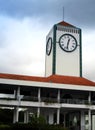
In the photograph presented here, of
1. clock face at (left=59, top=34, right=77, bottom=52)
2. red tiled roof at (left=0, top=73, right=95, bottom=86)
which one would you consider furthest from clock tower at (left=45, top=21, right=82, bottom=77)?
red tiled roof at (left=0, top=73, right=95, bottom=86)

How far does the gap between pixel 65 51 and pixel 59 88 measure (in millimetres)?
11696

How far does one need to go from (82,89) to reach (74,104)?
2.37 m

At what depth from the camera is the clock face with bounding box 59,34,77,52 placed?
174ft

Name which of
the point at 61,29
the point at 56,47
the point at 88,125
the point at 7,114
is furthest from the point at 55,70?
the point at 7,114

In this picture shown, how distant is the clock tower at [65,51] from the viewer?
5231cm

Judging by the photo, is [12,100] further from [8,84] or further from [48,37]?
[48,37]

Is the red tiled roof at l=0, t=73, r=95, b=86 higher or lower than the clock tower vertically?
lower

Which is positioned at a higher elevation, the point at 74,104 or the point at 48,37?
the point at 48,37

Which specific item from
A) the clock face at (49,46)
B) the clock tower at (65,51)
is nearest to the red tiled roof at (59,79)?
the clock tower at (65,51)

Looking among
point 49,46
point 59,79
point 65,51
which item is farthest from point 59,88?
point 49,46

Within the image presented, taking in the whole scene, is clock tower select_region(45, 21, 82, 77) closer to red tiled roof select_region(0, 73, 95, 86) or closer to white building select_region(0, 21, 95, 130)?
white building select_region(0, 21, 95, 130)

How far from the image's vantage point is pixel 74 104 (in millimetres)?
42844

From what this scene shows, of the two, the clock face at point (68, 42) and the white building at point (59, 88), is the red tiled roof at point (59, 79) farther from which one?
the clock face at point (68, 42)

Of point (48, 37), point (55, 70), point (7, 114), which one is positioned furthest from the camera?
point (7, 114)
